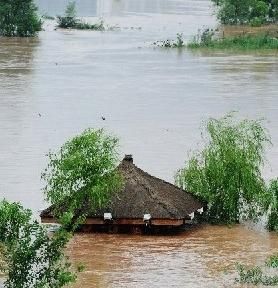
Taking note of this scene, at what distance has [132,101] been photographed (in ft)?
181

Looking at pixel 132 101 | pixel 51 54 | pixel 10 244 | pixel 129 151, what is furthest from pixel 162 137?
pixel 51 54

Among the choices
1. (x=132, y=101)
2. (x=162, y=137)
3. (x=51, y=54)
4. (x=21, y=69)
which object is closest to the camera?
(x=162, y=137)

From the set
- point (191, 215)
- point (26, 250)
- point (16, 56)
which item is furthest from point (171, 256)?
point (16, 56)

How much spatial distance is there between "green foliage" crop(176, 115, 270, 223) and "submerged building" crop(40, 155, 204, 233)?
2.72 ft

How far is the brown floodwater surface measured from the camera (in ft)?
78.2

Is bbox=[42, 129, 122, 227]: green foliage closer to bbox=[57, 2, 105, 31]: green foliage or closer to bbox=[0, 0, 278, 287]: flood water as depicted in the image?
bbox=[0, 0, 278, 287]: flood water

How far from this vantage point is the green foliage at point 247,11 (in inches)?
3927

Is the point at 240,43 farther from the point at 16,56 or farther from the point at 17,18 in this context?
the point at 17,18

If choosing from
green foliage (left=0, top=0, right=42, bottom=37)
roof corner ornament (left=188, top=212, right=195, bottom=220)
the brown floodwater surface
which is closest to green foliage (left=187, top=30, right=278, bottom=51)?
green foliage (left=0, top=0, right=42, bottom=37)

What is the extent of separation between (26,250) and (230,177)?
13.0 m

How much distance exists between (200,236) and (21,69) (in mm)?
42847

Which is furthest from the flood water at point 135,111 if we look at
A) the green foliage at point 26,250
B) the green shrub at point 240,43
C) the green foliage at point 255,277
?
the green foliage at point 26,250

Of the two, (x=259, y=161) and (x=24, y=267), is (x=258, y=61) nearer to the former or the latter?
(x=259, y=161)

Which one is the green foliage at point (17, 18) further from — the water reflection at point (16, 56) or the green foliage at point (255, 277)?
the green foliage at point (255, 277)
